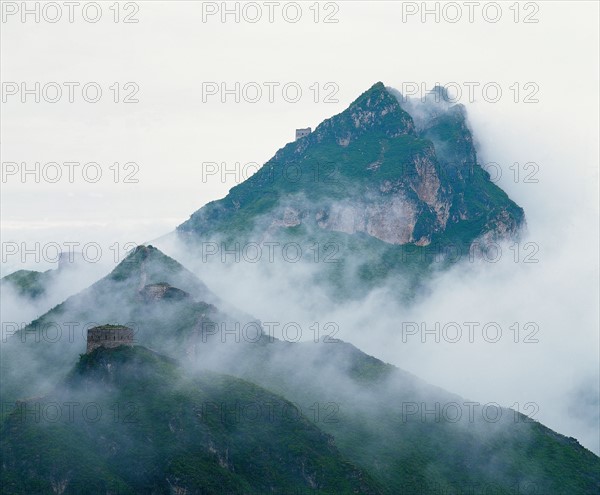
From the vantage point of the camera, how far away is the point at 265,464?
194 m

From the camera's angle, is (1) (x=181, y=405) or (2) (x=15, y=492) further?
(1) (x=181, y=405)

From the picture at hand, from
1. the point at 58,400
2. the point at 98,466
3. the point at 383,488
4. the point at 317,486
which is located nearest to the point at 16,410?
the point at 58,400

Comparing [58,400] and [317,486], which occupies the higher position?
[58,400]

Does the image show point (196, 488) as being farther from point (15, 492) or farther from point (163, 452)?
point (15, 492)

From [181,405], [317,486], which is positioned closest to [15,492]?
[181,405]

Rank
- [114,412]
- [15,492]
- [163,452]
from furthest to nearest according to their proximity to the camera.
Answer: [114,412], [163,452], [15,492]

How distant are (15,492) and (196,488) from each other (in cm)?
2990

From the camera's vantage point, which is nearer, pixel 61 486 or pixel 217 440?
pixel 61 486

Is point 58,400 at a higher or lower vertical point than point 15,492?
higher

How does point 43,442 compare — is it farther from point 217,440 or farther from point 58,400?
point 217,440

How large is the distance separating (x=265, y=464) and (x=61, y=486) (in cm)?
3857

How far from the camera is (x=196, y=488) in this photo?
178 meters

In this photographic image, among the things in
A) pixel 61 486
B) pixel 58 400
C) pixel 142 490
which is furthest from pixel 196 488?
pixel 58 400

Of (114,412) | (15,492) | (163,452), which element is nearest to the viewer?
(15,492)
